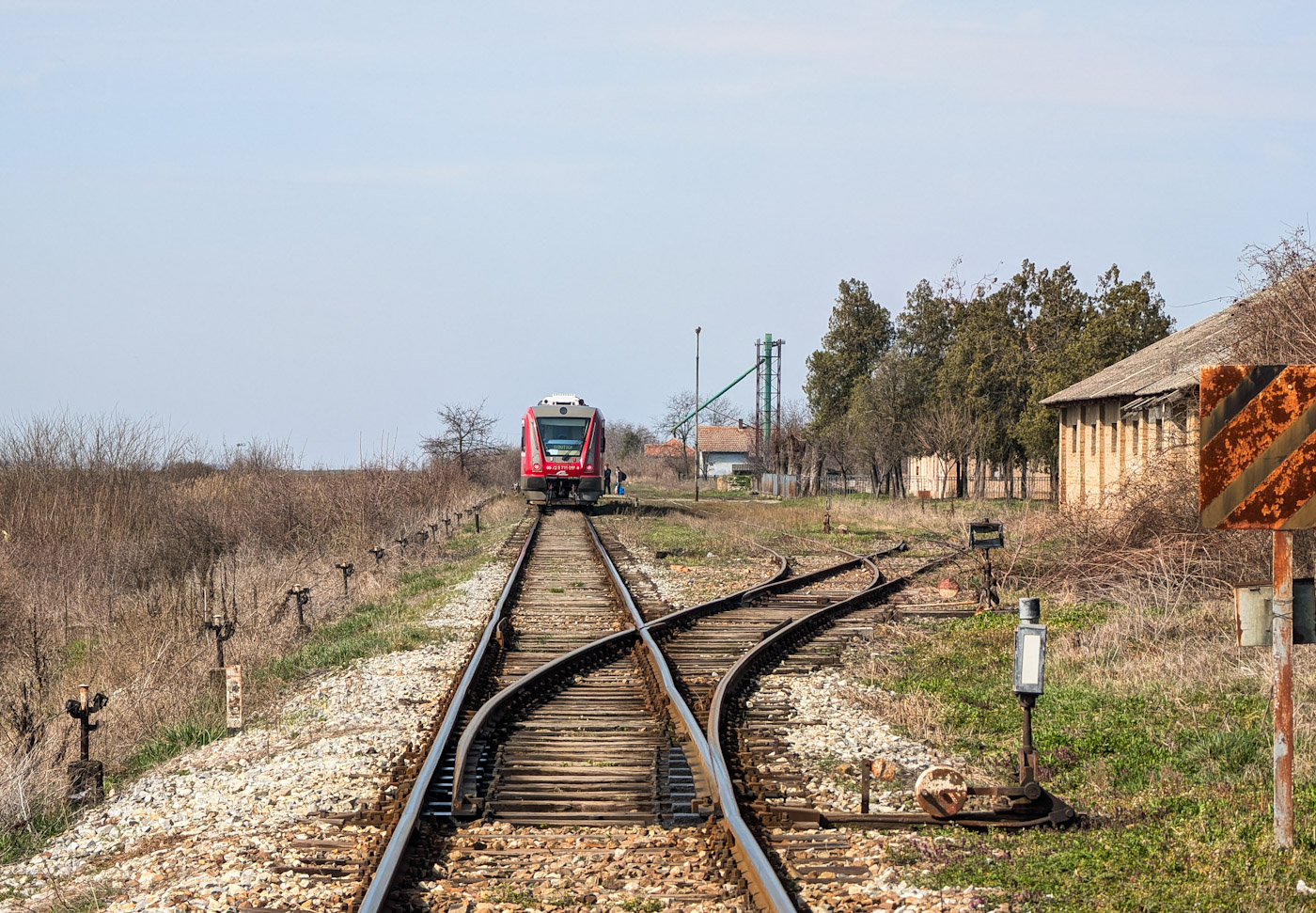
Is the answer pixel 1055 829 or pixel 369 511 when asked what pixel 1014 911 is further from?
pixel 369 511

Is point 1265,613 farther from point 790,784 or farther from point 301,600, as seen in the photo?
point 301,600

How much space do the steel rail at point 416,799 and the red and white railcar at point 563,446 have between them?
23118 millimetres

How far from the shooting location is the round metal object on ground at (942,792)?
237 inches

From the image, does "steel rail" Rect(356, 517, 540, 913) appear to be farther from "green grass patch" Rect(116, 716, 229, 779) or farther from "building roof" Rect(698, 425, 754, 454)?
"building roof" Rect(698, 425, 754, 454)

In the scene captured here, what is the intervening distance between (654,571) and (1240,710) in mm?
12012

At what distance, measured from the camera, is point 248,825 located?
618 centimetres

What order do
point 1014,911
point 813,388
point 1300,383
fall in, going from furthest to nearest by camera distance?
point 813,388, point 1300,383, point 1014,911

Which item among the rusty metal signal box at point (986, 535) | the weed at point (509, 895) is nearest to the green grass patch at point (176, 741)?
the weed at point (509, 895)

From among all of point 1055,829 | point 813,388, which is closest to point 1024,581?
point 1055,829

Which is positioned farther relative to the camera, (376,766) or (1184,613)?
(1184,613)

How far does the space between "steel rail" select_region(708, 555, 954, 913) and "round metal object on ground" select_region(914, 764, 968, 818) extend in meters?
0.92

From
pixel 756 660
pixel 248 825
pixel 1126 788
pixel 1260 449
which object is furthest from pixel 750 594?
pixel 1260 449

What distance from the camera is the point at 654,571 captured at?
64.3 feet

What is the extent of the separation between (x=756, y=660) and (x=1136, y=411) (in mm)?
15935
